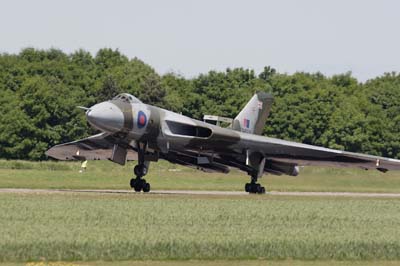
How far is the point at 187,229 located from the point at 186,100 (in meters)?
62.1

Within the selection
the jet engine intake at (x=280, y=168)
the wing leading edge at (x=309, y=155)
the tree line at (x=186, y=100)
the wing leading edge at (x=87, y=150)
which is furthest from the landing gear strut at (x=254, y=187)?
the tree line at (x=186, y=100)

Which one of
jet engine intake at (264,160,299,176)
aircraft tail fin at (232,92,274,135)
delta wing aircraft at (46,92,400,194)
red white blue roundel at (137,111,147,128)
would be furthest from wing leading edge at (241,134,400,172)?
red white blue roundel at (137,111,147,128)

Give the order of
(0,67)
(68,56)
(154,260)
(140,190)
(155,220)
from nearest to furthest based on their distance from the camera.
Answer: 1. (154,260)
2. (155,220)
3. (140,190)
4. (0,67)
5. (68,56)

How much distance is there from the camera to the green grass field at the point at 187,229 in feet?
61.2

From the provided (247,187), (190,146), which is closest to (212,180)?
(247,187)

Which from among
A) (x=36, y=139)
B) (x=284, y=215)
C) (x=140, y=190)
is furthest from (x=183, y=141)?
(x=36, y=139)

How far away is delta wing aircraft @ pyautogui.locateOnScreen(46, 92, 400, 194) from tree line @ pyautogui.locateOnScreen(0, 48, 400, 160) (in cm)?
2865

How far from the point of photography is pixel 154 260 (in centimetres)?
1816

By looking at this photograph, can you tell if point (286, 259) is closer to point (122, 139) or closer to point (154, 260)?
point (154, 260)

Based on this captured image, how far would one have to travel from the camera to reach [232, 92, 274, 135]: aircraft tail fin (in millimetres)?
42250

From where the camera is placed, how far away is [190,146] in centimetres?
3762

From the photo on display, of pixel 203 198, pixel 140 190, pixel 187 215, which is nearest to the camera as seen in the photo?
pixel 187 215

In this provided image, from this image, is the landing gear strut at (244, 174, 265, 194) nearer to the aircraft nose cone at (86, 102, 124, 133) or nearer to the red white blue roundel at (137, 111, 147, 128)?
the red white blue roundel at (137, 111, 147, 128)

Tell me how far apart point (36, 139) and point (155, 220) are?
1830 inches
